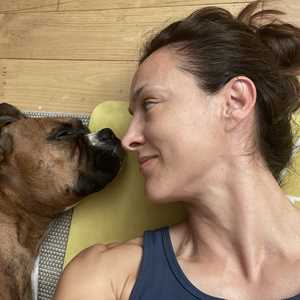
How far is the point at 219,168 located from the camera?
1.17 meters

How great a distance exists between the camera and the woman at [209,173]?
112 centimetres

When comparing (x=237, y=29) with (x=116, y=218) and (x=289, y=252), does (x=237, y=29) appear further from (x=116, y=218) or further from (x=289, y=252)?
(x=116, y=218)

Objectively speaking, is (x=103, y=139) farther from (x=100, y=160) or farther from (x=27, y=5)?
(x=27, y=5)

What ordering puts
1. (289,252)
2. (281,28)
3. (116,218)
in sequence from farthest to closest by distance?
1. (116,218)
2. (281,28)
3. (289,252)

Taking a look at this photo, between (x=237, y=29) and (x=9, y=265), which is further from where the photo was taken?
(x=9, y=265)

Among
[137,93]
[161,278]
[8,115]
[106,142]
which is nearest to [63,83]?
[8,115]

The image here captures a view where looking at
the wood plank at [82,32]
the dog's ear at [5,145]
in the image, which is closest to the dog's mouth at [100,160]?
the dog's ear at [5,145]

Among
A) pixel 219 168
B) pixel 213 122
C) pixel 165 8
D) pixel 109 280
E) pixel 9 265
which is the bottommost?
pixel 9 265

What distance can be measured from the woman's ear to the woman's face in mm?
30

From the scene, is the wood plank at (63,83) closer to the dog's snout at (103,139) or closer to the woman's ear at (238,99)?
the dog's snout at (103,139)

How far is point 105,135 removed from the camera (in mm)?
1548

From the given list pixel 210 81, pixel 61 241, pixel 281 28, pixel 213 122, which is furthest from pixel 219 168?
pixel 61 241

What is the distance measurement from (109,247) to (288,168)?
604 mm

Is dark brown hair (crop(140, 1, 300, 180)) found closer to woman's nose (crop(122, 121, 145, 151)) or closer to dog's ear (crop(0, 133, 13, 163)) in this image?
woman's nose (crop(122, 121, 145, 151))
